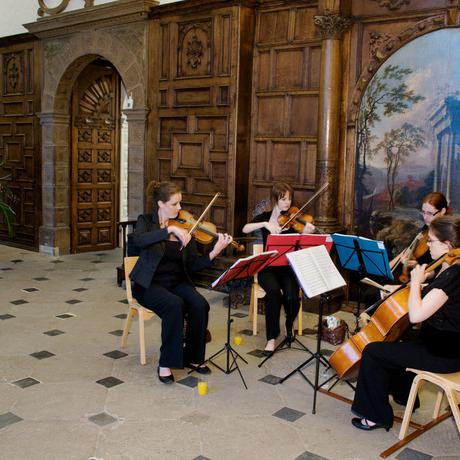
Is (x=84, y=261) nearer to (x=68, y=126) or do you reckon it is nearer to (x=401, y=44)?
(x=68, y=126)

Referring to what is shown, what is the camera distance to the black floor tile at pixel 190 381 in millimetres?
4207

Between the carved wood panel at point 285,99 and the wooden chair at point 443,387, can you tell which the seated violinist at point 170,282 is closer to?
the wooden chair at point 443,387

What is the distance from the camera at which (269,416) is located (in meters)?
3.75

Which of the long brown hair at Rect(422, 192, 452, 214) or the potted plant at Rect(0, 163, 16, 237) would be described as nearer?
the long brown hair at Rect(422, 192, 452, 214)

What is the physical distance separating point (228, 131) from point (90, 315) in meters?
2.55

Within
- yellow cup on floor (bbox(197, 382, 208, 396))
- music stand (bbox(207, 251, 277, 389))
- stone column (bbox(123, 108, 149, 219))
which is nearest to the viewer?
music stand (bbox(207, 251, 277, 389))

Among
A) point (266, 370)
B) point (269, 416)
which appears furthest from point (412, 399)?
point (266, 370)

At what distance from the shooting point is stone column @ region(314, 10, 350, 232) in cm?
596

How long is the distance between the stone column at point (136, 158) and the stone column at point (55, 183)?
163cm

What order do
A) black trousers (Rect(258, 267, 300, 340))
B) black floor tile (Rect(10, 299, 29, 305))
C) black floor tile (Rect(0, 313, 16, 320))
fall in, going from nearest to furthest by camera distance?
black trousers (Rect(258, 267, 300, 340))
black floor tile (Rect(0, 313, 16, 320))
black floor tile (Rect(10, 299, 29, 305))

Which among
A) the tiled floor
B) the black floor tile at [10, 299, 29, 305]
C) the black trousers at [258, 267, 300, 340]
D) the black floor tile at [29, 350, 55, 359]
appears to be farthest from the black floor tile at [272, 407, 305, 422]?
the black floor tile at [10, 299, 29, 305]

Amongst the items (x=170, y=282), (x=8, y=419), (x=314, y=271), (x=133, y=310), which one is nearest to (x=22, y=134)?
(x=133, y=310)

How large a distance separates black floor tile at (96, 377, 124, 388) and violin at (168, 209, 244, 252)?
3.82ft

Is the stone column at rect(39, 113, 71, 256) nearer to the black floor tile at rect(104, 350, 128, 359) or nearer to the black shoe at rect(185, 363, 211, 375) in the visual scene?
the black floor tile at rect(104, 350, 128, 359)
